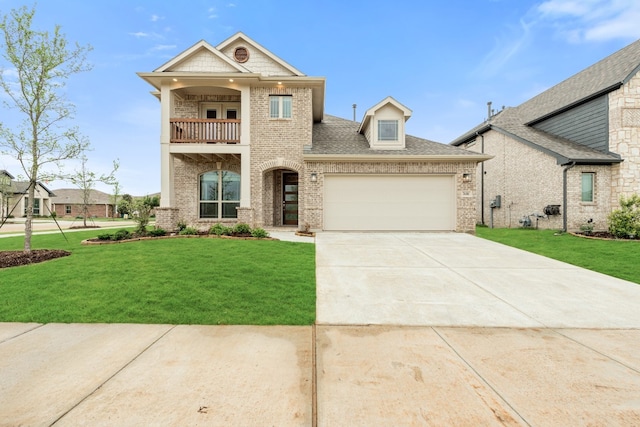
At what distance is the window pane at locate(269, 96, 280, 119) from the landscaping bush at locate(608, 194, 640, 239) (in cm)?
1440

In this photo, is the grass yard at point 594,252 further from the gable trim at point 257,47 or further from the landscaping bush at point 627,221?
the gable trim at point 257,47

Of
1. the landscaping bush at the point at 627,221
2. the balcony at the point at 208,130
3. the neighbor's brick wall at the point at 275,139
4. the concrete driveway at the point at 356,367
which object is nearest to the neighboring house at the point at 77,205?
the balcony at the point at 208,130

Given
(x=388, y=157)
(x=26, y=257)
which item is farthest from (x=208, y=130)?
(x=388, y=157)

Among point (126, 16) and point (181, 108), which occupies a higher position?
point (126, 16)

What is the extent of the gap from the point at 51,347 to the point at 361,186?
10396 mm

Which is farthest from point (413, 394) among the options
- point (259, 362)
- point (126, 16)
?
point (126, 16)

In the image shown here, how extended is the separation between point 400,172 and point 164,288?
9857 mm

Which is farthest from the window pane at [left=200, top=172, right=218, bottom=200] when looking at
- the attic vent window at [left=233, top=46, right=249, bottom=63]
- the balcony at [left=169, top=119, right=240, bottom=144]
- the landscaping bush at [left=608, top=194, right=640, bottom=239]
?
the landscaping bush at [left=608, top=194, right=640, bottom=239]

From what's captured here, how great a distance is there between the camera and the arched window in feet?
40.7

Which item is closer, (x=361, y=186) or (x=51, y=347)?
(x=51, y=347)

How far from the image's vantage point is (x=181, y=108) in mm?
12453

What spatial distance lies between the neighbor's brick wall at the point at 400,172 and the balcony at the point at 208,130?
3506mm

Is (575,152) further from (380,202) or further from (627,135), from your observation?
(380,202)

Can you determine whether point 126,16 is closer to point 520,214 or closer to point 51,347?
point 51,347
